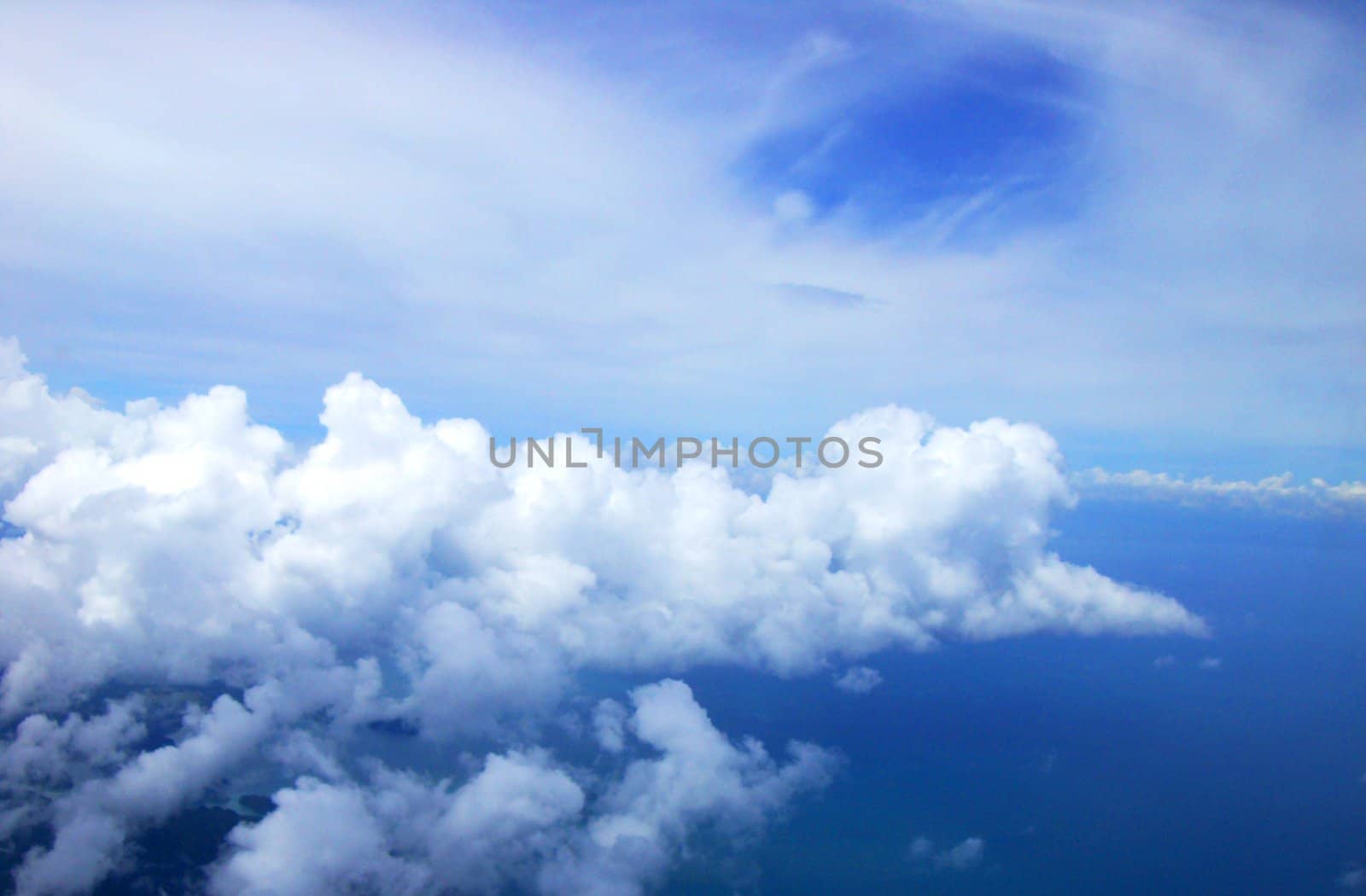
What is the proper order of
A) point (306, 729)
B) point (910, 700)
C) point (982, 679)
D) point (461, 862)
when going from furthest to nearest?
point (982, 679) < point (910, 700) < point (306, 729) < point (461, 862)

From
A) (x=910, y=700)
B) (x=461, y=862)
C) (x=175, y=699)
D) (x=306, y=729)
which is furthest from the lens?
(x=910, y=700)

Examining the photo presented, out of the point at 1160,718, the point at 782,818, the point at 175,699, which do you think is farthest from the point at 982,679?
the point at 175,699

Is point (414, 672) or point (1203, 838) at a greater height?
point (414, 672)

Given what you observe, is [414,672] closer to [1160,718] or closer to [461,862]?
[461,862]

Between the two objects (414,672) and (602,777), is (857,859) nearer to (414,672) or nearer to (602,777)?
(602,777)

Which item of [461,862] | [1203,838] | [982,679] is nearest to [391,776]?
[461,862]

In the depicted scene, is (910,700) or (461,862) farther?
(910,700)
